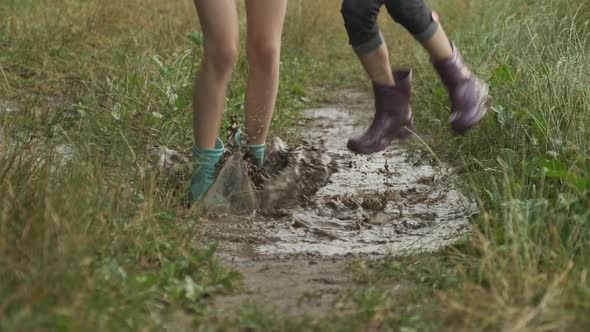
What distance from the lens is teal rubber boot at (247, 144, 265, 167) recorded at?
4.46 metres

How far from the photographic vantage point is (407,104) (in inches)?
167

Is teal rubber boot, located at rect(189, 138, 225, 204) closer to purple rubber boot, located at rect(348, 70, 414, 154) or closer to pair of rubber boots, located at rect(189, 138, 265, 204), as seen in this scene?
pair of rubber boots, located at rect(189, 138, 265, 204)

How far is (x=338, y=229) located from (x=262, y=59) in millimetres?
770

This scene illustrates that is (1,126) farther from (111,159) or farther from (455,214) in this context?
(455,214)

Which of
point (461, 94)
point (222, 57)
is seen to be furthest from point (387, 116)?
point (222, 57)

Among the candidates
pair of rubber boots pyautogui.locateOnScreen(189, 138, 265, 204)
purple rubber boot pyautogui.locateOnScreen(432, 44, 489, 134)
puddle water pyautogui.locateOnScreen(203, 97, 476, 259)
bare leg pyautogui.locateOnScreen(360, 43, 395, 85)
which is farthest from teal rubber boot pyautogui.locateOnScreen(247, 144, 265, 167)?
purple rubber boot pyautogui.locateOnScreen(432, 44, 489, 134)

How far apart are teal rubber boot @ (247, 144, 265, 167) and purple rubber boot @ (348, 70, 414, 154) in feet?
1.48

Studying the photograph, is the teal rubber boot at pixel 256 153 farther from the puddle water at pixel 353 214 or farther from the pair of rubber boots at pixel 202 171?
the pair of rubber boots at pixel 202 171

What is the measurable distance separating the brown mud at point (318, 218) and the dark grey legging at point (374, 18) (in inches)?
28.5

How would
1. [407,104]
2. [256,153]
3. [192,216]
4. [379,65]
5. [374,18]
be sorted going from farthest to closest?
[256,153]
[407,104]
[379,65]
[374,18]
[192,216]

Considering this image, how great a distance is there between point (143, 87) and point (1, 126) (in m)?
0.92

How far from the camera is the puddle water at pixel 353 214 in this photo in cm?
383

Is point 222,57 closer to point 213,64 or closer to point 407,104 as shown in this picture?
point 213,64

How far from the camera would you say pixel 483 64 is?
5.71m
